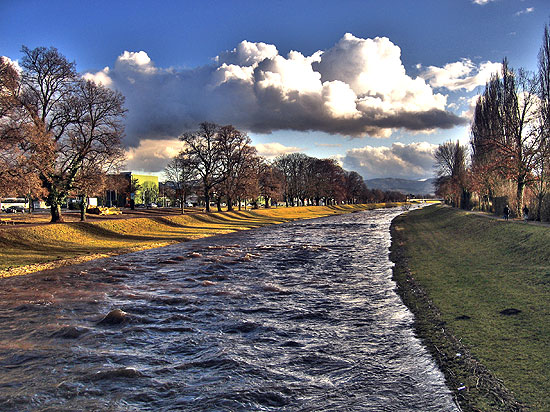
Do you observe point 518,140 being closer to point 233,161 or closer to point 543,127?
point 543,127

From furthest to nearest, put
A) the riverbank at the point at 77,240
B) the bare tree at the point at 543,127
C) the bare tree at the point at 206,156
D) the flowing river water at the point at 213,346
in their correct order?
1. the bare tree at the point at 206,156
2. the bare tree at the point at 543,127
3. the riverbank at the point at 77,240
4. the flowing river water at the point at 213,346

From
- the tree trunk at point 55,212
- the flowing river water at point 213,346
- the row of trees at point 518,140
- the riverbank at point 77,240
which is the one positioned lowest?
the flowing river water at point 213,346

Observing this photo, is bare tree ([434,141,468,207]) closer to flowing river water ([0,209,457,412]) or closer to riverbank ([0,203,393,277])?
riverbank ([0,203,393,277])

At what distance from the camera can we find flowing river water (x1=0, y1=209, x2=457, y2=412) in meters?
7.52

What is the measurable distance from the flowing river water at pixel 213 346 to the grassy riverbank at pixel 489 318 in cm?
59

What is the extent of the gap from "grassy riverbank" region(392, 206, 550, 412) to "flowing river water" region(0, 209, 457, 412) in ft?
1.94

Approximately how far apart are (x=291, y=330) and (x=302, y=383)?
3.43 metres

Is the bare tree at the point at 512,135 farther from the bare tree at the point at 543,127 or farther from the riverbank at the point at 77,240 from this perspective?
the riverbank at the point at 77,240

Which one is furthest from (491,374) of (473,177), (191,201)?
(191,201)

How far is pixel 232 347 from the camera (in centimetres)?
1030

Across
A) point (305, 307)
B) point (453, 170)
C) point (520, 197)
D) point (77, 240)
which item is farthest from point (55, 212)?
point (453, 170)

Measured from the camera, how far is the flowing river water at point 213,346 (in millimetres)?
7516

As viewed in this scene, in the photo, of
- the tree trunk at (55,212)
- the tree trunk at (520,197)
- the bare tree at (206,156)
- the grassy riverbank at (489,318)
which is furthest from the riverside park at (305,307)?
the bare tree at (206,156)

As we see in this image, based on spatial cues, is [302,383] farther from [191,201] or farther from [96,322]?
[191,201]
